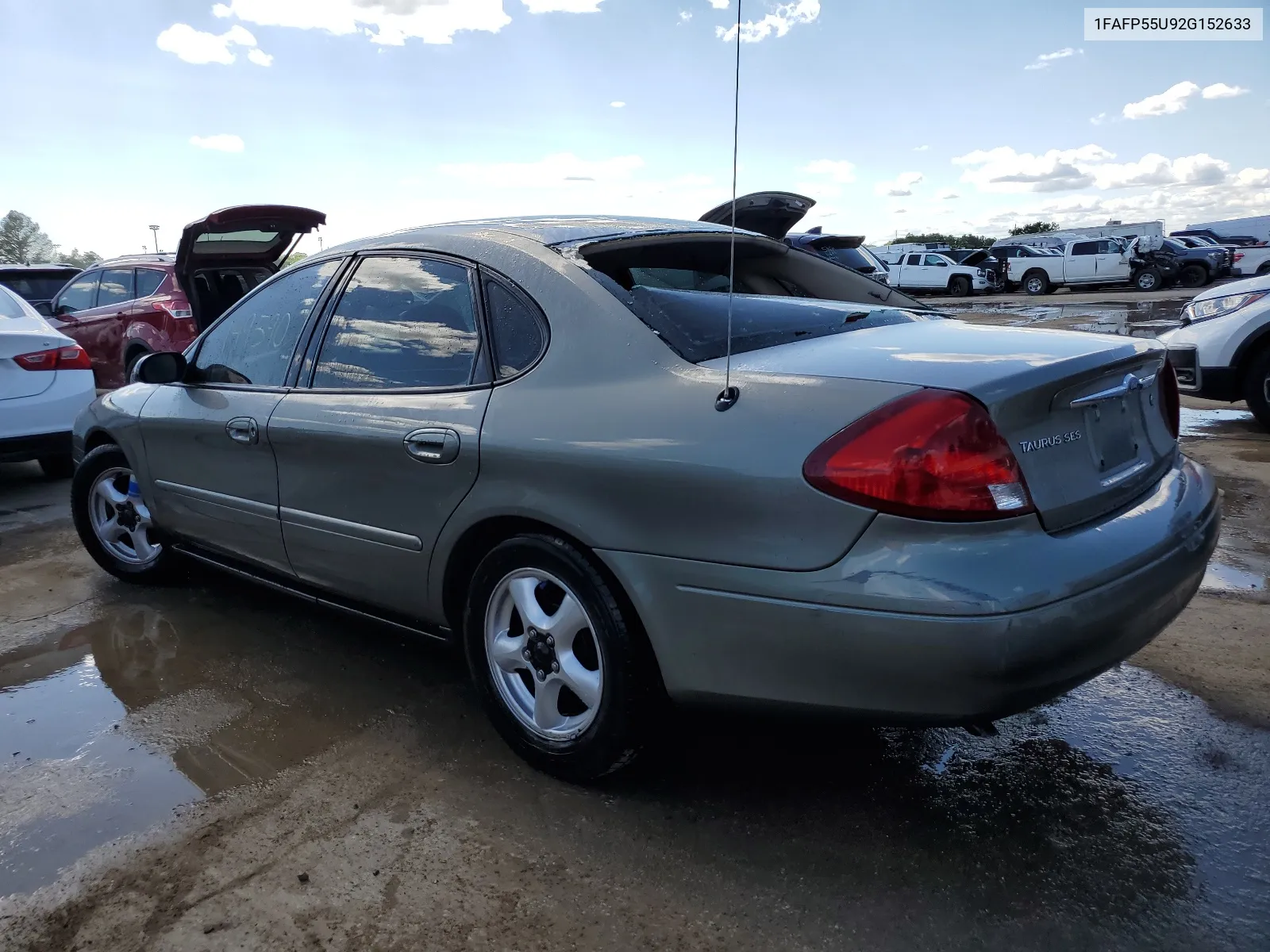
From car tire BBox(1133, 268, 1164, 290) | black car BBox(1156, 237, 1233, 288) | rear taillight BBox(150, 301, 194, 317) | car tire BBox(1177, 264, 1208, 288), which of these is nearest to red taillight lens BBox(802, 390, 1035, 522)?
rear taillight BBox(150, 301, 194, 317)

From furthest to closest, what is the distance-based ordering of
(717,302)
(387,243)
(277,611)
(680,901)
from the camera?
(277,611) < (387,243) < (717,302) < (680,901)

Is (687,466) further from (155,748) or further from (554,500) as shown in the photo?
(155,748)

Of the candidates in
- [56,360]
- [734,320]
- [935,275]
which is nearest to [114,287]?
[56,360]

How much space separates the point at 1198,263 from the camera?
2725 centimetres

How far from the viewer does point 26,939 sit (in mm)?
2088

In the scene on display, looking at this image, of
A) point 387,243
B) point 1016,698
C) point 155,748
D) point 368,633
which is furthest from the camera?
point 368,633

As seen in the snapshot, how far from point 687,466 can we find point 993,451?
0.65 metres

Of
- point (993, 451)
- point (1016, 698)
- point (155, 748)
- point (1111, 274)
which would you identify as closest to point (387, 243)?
point (155, 748)

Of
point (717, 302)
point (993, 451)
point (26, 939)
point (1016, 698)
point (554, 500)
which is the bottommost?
point (26, 939)

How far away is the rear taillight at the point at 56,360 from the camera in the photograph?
6.25 m

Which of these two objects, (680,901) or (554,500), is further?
(554,500)

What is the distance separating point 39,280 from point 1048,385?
1221 centimetres

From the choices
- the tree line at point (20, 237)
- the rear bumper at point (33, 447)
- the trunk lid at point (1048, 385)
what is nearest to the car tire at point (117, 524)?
the rear bumper at point (33, 447)

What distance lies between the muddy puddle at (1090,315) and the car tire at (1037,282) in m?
5.88
